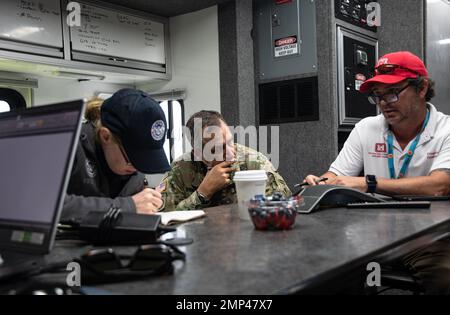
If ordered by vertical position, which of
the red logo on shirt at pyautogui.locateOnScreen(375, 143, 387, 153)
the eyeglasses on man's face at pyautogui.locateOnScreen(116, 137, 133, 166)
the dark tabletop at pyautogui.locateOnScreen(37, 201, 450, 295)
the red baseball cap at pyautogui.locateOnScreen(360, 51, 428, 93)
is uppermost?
the red baseball cap at pyautogui.locateOnScreen(360, 51, 428, 93)

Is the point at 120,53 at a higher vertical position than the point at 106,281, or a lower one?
higher

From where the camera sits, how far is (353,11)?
2.83 metres

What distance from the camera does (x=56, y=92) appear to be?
3.01 m

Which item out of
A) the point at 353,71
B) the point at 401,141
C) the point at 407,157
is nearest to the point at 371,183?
the point at 407,157

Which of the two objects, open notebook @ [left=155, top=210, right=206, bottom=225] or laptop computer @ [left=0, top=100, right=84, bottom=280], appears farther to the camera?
open notebook @ [left=155, top=210, right=206, bottom=225]

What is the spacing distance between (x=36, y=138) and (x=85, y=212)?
27 centimetres

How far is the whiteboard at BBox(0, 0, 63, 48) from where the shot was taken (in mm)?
2305

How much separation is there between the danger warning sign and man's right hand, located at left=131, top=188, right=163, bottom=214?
1901 millimetres

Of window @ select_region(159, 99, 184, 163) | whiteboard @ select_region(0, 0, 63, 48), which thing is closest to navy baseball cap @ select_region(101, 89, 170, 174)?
whiteboard @ select_region(0, 0, 63, 48)

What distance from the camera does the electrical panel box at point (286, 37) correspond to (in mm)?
2717

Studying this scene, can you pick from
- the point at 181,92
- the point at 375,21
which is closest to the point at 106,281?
the point at 181,92

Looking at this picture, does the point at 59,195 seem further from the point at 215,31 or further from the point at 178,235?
the point at 215,31

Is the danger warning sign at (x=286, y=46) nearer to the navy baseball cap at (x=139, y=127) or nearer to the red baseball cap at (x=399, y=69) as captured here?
the red baseball cap at (x=399, y=69)

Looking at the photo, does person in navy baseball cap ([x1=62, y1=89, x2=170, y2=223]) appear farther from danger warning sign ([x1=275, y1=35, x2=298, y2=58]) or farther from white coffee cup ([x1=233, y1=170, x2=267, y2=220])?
danger warning sign ([x1=275, y1=35, x2=298, y2=58])
